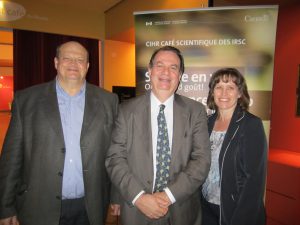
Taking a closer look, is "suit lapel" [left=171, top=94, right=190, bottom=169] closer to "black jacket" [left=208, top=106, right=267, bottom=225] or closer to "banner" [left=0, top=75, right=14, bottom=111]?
"black jacket" [left=208, top=106, right=267, bottom=225]

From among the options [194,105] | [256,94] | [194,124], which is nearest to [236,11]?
[256,94]

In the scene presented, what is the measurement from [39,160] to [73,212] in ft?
1.56

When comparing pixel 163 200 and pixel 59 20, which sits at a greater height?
pixel 59 20

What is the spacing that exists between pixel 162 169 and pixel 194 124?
390 millimetres

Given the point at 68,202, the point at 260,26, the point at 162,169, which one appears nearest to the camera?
the point at 162,169

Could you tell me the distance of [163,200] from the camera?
1.60m

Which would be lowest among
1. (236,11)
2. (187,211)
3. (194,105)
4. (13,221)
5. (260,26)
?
(13,221)

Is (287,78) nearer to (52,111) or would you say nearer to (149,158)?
(149,158)

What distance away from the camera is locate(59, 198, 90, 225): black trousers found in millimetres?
1865

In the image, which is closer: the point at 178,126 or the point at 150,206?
the point at 150,206

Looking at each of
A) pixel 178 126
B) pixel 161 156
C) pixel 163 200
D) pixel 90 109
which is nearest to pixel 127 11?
pixel 90 109

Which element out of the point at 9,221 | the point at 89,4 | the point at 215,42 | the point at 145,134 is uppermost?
the point at 89,4

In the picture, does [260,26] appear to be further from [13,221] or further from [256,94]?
[13,221]

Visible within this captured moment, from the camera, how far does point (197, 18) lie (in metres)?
2.62
